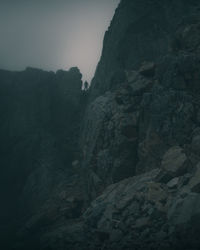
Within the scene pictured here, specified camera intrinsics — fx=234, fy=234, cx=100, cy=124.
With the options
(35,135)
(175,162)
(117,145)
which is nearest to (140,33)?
(117,145)

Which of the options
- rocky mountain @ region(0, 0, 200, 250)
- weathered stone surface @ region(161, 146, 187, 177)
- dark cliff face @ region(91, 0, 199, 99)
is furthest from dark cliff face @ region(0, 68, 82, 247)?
weathered stone surface @ region(161, 146, 187, 177)

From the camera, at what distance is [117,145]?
33.2 metres

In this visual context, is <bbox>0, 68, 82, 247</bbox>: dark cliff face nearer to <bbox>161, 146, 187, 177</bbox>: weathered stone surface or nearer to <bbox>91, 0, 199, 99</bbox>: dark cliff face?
<bbox>91, 0, 199, 99</bbox>: dark cliff face

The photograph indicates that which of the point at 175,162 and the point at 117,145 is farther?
the point at 117,145

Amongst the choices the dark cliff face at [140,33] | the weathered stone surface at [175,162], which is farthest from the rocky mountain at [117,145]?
the dark cliff face at [140,33]

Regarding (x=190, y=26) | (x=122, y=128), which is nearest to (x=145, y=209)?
(x=122, y=128)

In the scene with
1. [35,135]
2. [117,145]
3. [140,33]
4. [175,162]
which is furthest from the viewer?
[35,135]

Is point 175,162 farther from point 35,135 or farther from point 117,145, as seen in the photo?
point 35,135

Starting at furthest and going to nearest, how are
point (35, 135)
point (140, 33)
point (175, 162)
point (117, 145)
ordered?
point (35, 135) → point (140, 33) → point (117, 145) → point (175, 162)

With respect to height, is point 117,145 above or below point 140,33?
below

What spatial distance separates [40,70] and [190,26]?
41.7 meters

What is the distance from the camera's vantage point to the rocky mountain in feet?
72.3

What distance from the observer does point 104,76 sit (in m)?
52.6

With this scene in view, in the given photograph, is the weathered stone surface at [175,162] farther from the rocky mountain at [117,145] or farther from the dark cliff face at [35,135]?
the dark cliff face at [35,135]
